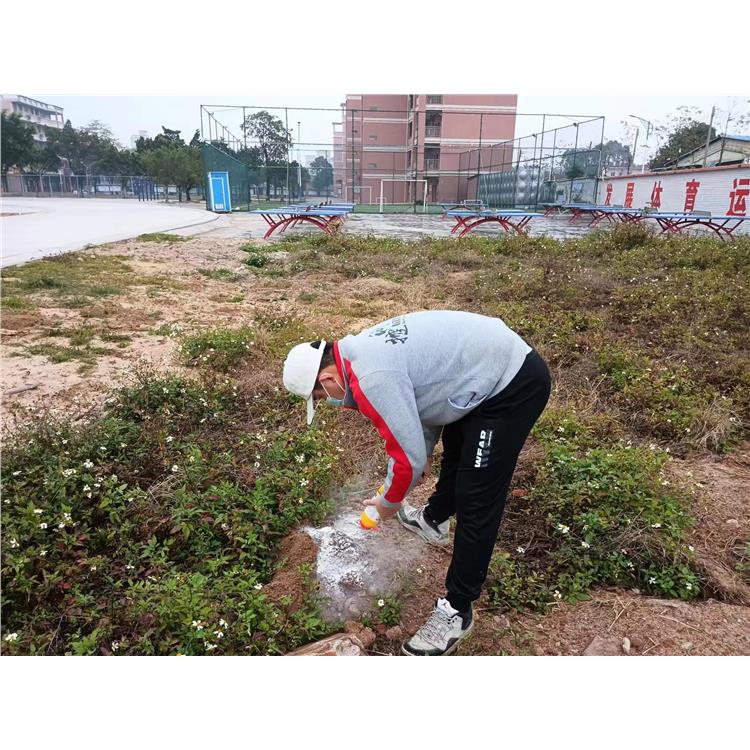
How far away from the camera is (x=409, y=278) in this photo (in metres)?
8.06

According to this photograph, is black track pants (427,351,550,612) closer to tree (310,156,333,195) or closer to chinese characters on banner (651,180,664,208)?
chinese characters on banner (651,180,664,208)

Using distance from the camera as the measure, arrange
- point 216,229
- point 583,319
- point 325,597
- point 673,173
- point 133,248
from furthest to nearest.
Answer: point 673,173 < point 216,229 < point 133,248 < point 583,319 < point 325,597

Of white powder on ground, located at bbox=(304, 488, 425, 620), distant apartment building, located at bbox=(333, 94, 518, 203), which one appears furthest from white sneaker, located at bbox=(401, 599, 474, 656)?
distant apartment building, located at bbox=(333, 94, 518, 203)

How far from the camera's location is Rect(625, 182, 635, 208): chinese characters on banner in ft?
67.2

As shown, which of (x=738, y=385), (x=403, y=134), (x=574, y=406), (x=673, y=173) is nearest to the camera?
(x=574, y=406)

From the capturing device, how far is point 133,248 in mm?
10102

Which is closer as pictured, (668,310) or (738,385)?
(738,385)

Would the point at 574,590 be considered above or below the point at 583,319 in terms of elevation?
below

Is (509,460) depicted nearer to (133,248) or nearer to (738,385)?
(738,385)

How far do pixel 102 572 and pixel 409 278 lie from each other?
21.0 feet

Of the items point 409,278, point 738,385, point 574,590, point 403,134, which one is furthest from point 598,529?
point 403,134

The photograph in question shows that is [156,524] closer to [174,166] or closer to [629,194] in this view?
[629,194]

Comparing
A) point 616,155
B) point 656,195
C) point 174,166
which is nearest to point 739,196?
point 656,195

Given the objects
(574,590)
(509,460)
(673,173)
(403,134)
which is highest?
(403,134)
